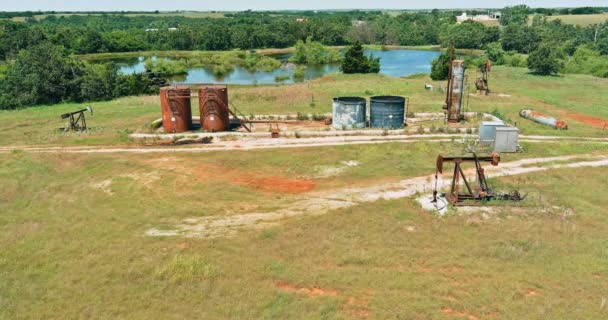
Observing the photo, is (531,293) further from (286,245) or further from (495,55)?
(495,55)

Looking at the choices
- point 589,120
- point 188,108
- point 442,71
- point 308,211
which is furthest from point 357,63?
point 308,211

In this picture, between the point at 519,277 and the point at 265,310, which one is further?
the point at 519,277

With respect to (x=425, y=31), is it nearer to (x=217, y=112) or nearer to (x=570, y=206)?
(x=217, y=112)

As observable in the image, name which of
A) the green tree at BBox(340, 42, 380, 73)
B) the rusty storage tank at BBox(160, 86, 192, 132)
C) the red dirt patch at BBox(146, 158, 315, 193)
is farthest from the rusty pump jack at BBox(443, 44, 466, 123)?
the green tree at BBox(340, 42, 380, 73)

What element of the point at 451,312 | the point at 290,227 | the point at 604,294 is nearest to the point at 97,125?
the point at 290,227

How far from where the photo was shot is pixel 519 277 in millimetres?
12914

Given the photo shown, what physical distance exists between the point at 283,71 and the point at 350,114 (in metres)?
59.0

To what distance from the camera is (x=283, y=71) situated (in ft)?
290

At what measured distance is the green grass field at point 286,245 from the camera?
1184cm

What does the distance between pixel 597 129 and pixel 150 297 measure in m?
31.9

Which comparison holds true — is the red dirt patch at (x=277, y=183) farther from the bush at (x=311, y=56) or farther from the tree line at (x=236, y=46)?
the bush at (x=311, y=56)

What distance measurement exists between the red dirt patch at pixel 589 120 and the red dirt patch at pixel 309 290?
1132 inches

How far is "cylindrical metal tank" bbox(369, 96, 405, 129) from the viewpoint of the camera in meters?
31.0

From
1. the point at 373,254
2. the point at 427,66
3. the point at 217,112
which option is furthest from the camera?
the point at 427,66
